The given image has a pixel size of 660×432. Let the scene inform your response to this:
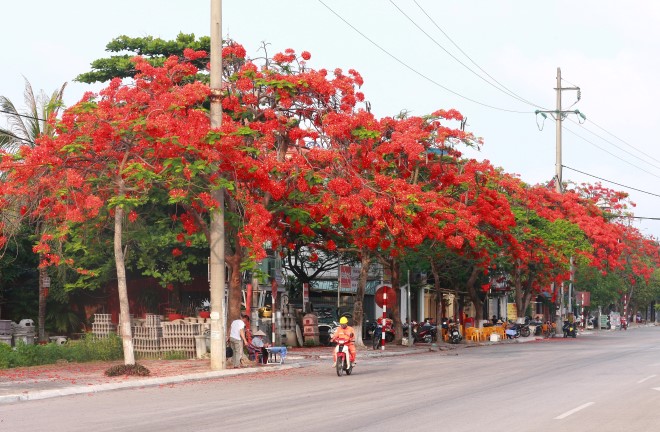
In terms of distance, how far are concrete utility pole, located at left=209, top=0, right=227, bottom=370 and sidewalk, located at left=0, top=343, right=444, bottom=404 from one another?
2.38 feet

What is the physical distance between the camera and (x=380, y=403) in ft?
57.1

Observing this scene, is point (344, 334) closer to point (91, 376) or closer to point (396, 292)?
point (91, 376)

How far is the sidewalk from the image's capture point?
19.8 m

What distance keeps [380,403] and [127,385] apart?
6850 millimetres

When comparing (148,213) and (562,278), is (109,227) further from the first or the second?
(562,278)

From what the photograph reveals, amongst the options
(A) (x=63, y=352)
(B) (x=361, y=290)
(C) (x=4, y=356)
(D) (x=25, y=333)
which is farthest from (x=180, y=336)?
(B) (x=361, y=290)

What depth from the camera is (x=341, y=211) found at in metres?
28.1

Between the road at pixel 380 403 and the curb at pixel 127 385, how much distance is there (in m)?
0.34

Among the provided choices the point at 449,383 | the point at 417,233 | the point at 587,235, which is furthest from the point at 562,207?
the point at 449,383

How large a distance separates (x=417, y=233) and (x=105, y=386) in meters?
12.6

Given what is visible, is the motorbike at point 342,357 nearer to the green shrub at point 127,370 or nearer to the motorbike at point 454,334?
the green shrub at point 127,370

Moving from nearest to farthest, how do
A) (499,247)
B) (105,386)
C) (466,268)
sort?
(105,386), (499,247), (466,268)

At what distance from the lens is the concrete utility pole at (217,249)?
25.6 m

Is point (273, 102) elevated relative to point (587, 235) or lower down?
elevated
